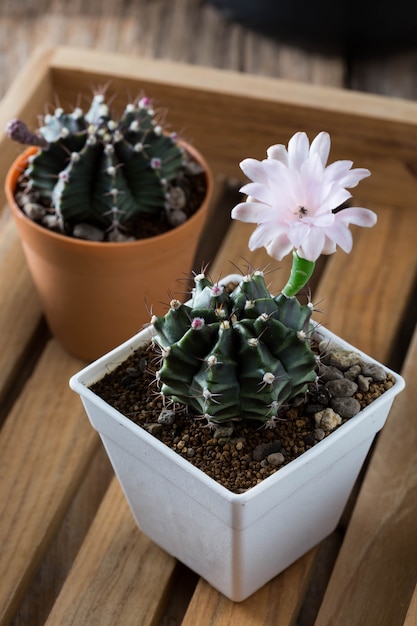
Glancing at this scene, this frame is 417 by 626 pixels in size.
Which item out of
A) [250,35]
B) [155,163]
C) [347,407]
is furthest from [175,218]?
[250,35]

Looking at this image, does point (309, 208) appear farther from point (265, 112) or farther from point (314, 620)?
point (265, 112)

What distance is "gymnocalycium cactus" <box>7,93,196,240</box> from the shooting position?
3.86 feet

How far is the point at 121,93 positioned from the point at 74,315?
1.45 ft

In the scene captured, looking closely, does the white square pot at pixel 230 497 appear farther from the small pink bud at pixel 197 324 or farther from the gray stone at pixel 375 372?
the small pink bud at pixel 197 324

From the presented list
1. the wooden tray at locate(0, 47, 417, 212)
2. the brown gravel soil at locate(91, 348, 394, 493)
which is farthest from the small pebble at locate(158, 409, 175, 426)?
the wooden tray at locate(0, 47, 417, 212)

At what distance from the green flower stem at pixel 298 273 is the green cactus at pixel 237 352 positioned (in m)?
0.02

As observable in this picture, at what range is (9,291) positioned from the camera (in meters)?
1.42

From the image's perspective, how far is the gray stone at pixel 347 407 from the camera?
0.94 metres

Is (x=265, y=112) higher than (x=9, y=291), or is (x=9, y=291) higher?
(x=265, y=112)

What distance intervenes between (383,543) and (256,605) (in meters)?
0.17

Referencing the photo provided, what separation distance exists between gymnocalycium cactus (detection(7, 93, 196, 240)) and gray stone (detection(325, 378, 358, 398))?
0.38 metres

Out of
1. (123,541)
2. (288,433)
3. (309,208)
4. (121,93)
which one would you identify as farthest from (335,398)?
(121,93)

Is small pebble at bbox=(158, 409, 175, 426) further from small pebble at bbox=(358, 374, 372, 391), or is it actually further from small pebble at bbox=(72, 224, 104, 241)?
small pebble at bbox=(72, 224, 104, 241)

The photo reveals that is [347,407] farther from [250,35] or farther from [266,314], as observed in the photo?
[250,35]
